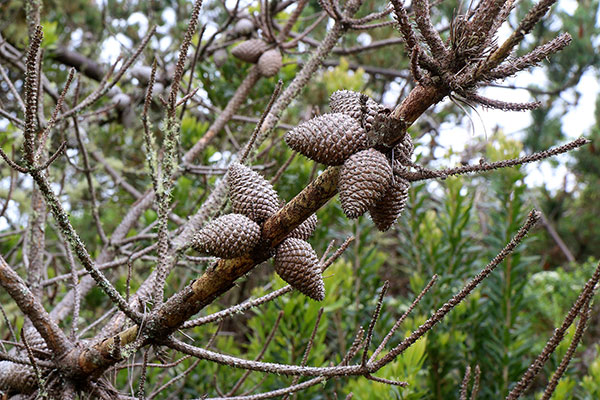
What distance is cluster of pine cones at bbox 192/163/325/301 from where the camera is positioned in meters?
0.96

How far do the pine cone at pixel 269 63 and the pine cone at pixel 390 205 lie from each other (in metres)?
1.41

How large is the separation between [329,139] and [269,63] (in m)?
1.42

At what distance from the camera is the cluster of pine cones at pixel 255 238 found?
958 millimetres

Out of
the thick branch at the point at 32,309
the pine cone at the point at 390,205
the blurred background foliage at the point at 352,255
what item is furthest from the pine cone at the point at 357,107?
the thick branch at the point at 32,309

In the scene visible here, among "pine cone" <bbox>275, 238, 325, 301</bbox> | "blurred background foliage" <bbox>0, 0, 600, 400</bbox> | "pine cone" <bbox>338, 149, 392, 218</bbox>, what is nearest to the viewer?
"pine cone" <bbox>338, 149, 392, 218</bbox>

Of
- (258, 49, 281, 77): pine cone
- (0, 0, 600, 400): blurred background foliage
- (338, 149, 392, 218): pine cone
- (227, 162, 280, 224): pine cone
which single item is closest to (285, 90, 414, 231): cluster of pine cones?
(338, 149, 392, 218): pine cone

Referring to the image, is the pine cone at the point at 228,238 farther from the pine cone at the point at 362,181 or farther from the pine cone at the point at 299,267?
the pine cone at the point at 362,181

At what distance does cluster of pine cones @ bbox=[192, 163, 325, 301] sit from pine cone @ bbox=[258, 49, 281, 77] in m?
1.28

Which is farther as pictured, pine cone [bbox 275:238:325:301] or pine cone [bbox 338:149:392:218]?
pine cone [bbox 275:238:325:301]

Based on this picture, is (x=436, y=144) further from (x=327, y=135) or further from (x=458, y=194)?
(x=327, y=135)

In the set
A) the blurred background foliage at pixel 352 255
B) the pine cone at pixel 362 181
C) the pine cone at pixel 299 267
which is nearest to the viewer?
the pine cone at pixel 362 181

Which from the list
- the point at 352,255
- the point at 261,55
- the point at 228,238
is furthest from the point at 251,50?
the point at 228,238

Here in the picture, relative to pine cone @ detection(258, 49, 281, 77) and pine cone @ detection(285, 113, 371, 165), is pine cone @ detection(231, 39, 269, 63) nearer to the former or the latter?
pine cone @ detection(258, 49, 281, 77)

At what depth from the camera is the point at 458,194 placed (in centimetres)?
268
